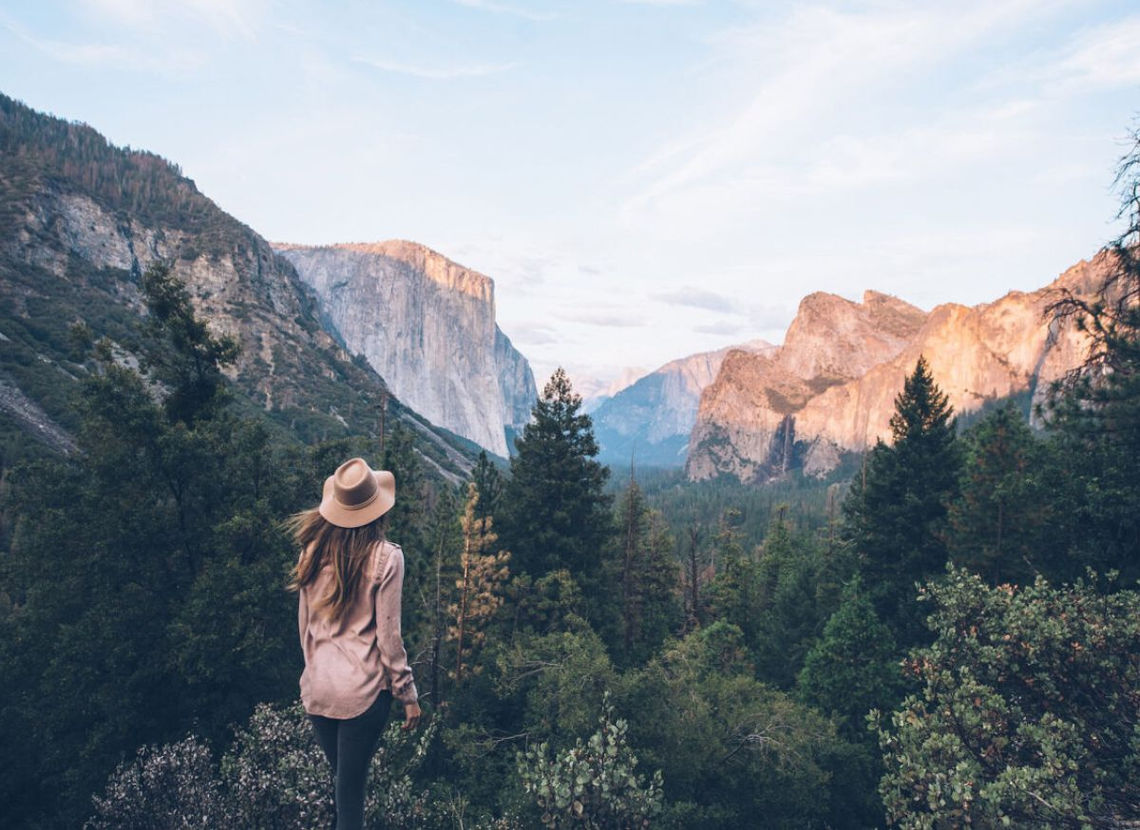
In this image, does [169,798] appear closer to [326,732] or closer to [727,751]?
[326,732]

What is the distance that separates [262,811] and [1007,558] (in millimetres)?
24062

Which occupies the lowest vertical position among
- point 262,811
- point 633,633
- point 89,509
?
point 633,633

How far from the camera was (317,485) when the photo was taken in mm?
20094

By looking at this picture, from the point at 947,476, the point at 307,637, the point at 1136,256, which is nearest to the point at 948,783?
the point at 307,637

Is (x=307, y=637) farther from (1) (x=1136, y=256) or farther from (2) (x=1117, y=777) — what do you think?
(1) (x=1136, y=256)

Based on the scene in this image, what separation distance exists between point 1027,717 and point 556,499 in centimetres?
1860

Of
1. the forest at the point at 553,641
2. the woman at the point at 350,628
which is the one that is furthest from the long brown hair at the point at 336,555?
the forest at the point at 553,641

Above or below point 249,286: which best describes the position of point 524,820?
below

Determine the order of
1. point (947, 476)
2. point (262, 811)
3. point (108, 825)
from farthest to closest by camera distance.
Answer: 1. point (947, 476)
2. point (108, 825)
3. point (262, 811)

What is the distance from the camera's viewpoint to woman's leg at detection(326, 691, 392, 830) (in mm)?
3559

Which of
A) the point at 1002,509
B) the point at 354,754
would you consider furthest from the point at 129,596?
the point at 1002,509

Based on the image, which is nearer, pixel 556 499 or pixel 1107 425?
pixel 1107 425

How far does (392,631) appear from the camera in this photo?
3.60 m

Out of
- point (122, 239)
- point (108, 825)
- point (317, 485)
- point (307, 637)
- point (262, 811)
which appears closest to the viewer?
point (307, 637)
